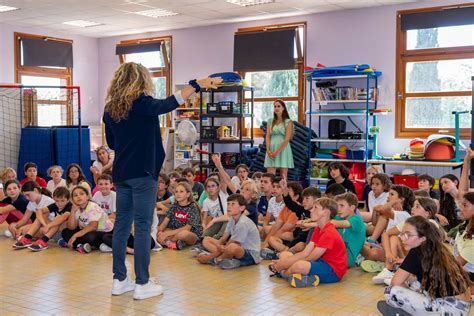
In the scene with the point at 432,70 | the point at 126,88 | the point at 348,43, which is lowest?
the point at 126,88

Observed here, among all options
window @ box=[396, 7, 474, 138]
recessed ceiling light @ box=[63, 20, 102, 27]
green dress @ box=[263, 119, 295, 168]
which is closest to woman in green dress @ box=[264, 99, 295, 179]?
green dress @ box=[263, 119, 295, 168]

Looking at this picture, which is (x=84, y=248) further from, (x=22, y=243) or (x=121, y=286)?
(x=121, y=286)

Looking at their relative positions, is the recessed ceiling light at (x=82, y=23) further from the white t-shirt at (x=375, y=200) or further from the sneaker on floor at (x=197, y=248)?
the white t-shirt at (x=375, y=200)

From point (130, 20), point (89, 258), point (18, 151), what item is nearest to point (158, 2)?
point (130, 20)

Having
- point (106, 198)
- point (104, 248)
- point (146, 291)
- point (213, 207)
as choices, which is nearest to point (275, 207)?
point (213, 207)

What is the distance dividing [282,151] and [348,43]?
253 cm

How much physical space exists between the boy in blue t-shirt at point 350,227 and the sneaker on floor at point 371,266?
94mm

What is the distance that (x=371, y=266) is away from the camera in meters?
4.61

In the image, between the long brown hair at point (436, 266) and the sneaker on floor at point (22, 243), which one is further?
the sneaker on floor at point (22, 243)

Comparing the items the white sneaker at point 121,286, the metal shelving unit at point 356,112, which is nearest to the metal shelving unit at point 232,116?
the metal shelving unit at point 356,112

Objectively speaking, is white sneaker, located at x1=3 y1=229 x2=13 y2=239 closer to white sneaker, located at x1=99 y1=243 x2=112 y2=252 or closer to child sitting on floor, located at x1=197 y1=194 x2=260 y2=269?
white sneaker, located at x1=99 y1=243 x2=112 y2=252

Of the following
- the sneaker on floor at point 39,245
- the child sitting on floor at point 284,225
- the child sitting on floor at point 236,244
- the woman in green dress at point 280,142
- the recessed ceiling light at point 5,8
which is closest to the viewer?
the child sitting on floor at point 236,244

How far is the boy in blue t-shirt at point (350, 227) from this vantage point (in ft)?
15.1

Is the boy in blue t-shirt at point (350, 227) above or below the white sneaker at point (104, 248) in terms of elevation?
above
